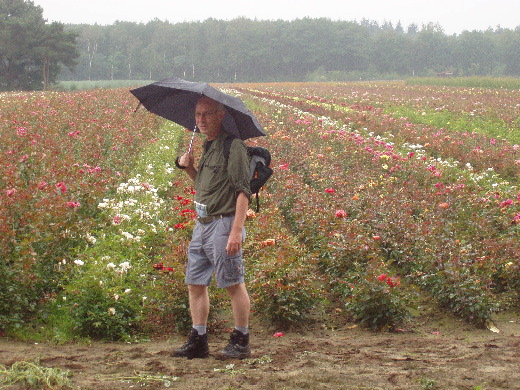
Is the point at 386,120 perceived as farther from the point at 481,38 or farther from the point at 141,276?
the point at 481,38

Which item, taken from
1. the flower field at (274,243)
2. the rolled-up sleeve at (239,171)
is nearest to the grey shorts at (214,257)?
the rolled-up sleeve at (239,171)

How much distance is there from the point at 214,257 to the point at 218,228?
0.20 meters

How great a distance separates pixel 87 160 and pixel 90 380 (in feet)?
23.4

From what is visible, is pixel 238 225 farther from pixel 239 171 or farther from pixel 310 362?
pixel 310 362

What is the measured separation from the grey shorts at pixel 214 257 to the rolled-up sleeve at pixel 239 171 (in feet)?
0.79

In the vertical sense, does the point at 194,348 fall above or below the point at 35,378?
below

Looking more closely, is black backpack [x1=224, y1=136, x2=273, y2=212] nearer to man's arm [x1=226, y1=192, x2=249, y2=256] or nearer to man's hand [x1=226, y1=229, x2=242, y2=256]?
man's arm [x1=226, y1=192, x2=249, y2=256]

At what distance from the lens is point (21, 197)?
5.91 m

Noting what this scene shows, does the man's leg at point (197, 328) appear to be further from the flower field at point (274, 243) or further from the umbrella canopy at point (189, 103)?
the umbrella canopy at point (189, 103)

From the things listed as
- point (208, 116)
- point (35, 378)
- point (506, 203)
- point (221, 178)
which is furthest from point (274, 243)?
point (35, 378)

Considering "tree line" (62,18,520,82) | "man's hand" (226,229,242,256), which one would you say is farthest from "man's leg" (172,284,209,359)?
"tree line" (62,18,520,82)

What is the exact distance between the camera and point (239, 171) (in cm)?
417

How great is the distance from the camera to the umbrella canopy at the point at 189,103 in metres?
4.22

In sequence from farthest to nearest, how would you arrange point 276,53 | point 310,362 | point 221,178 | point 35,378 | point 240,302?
1. point 276,53
2. point 240,302
3. point 221,178
4. point 310,362
5. point 35,378
